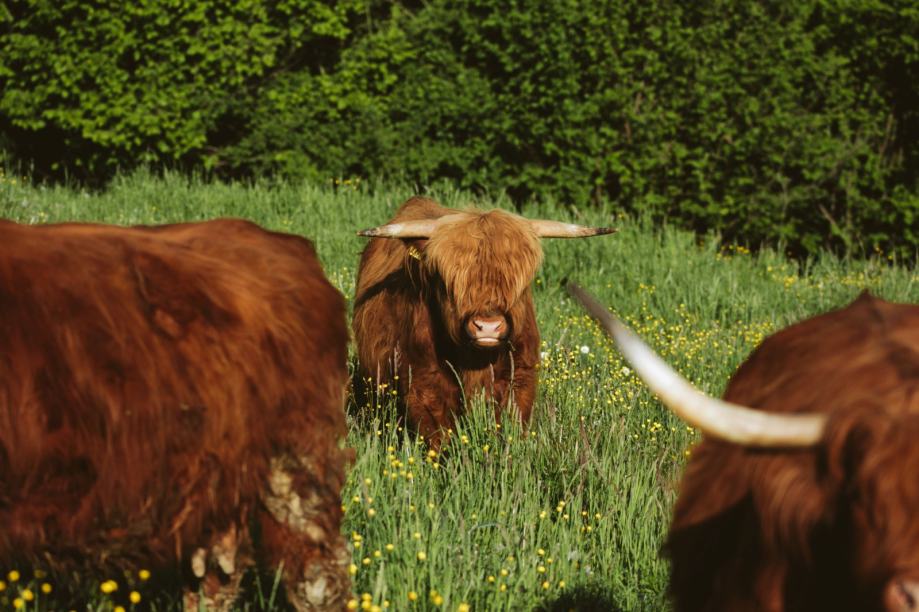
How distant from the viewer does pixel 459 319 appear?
4.55m

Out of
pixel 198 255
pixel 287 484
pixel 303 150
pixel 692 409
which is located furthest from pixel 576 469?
pixel 303 150

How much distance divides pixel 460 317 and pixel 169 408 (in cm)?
236

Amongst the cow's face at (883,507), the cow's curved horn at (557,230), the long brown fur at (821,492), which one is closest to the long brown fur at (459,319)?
the cow's curved horn at (557,230)

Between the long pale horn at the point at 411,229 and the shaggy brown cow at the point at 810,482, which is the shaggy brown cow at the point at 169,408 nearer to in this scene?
the shaggy brown cow at the point at 810,482

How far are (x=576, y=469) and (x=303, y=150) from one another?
7.73m

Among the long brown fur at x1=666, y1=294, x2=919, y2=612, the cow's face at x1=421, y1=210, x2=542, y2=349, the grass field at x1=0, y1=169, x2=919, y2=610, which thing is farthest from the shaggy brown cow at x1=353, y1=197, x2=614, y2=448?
the long brown fur at x1=666, y1=294, x2=919, y2=612

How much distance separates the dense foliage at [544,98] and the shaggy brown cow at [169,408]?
7422 mm

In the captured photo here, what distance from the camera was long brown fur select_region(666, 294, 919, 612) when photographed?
1.62 metres

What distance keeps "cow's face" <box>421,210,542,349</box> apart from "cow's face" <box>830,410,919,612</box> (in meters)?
2.80

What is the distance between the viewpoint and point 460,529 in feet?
10.3

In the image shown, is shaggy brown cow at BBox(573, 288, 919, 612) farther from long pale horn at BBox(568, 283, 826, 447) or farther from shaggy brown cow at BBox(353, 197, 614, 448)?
shaggy brown cow at BBox(353, 197, 614, 448)

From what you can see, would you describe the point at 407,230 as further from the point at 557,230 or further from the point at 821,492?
the point at 821,492

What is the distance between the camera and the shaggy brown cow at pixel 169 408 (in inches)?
85.6

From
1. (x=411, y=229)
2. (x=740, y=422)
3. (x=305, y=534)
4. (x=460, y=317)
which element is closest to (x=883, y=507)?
(x=740, y=422)
